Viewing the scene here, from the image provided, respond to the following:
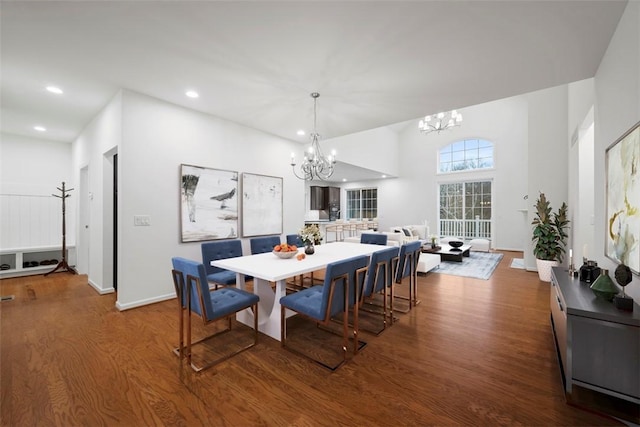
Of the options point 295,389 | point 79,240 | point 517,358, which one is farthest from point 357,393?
point 79,240

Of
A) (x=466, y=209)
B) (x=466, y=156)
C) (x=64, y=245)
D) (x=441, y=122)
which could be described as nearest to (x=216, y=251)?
(x=64, y=245)

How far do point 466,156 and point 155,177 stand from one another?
9.51 m

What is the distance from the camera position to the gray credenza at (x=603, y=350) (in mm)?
1553

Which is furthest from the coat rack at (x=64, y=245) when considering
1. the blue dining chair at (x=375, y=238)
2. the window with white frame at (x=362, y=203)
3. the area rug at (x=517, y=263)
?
the window with white frame at (x=362, y=203)

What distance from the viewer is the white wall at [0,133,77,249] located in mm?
4832

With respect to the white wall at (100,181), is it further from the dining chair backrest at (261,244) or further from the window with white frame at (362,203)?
the window with white frame at (362,203)

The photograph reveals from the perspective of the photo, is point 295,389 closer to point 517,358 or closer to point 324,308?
point 324,308

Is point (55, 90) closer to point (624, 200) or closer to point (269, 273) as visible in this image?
point (269, 273)

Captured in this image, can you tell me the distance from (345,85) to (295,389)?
3.09 m

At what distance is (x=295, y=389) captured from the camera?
6.05ft

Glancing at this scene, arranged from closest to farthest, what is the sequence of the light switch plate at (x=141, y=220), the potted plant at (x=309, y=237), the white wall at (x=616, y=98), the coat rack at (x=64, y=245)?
1. the white wall at (x=616, y=98)
2. the potted plant at (x=309, y=237)
3. the light switch plate at (x=141, y=220)
4. the coat rack at (x=64, y=245)

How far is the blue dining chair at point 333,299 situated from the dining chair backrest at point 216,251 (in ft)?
4.56

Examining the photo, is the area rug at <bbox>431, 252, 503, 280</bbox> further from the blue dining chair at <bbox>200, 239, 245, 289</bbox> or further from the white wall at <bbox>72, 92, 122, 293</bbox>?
the white wall at <bbox>72, 92, 122, 293</bbox>

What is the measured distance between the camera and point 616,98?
6.79ft
